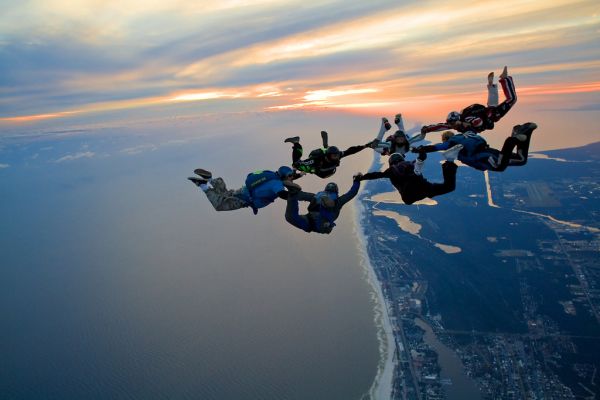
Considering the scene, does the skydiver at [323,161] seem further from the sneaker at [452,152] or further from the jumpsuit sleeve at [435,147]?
the sneaker at [452,152]

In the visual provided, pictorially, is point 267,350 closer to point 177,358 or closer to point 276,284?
point 177,358

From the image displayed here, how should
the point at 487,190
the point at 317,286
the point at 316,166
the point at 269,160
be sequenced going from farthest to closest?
the point at 269,160 < the point at 487,190 < the point at 317,286 < the point at 316,166

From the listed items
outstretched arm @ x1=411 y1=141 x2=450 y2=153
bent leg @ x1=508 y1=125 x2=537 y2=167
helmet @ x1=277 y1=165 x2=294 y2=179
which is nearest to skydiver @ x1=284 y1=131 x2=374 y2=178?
helmet @ x1=277 y1=165 x2=294 y2=179

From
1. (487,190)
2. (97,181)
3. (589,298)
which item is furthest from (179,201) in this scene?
(589,298)

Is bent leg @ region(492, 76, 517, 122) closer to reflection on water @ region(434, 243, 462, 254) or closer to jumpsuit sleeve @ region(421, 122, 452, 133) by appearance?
jumpsuit sleeve @ region(421, 122, 452, 133)

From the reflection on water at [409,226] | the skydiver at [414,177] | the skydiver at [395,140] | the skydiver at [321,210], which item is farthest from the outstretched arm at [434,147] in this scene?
the reflection on water at [409,226]

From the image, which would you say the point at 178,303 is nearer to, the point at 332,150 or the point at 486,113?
the point at 332,150

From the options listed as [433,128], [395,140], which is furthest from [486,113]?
[395,140]
